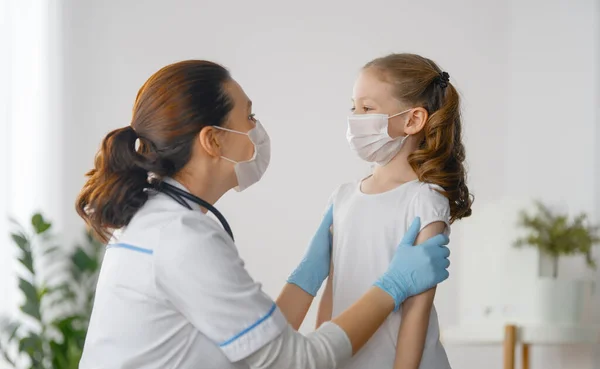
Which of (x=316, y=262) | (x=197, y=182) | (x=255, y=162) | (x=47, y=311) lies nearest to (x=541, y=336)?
(x=316, y=262)

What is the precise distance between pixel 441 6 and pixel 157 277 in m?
2.97

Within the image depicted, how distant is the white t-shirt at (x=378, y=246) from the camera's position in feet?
5.01

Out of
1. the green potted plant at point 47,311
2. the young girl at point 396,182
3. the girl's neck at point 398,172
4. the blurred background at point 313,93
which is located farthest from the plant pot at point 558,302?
the green potted plant at point 47,311

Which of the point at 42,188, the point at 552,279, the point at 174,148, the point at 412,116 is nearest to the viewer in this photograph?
the point at 174,148

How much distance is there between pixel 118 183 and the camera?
141 cm

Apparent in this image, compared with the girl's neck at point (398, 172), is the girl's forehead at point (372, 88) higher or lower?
higher

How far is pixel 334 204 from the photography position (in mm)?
1716

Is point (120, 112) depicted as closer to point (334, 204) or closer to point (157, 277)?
point (334, 204)

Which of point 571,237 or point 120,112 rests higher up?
point 120,112

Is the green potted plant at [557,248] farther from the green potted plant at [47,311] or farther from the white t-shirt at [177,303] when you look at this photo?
the white t-shirt at [177,303]

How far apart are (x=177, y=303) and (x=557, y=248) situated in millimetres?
2309

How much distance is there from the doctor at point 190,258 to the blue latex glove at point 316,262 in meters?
0.22

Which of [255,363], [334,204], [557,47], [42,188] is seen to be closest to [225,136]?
[334,204]

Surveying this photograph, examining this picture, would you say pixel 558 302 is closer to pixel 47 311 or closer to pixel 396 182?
pixel 396 182
